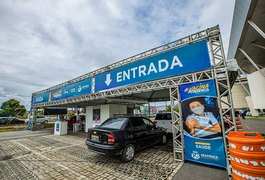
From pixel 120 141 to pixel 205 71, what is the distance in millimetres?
3907

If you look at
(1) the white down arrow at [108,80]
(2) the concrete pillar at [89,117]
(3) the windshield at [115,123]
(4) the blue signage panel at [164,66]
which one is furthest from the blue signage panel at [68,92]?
(3) the windshield at [115,123]

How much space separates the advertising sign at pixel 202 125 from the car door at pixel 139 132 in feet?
5.37

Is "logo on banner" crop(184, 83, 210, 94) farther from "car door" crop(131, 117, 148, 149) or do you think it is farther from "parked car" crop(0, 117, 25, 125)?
"parked car" crop(0, 117, 25, 125)

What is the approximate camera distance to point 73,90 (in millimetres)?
10523

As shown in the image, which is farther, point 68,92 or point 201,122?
point 68,92

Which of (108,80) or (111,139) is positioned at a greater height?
(108,80)

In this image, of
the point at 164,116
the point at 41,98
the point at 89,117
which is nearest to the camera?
the point at 164,116

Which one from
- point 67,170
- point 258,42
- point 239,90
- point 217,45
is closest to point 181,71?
point 217,45

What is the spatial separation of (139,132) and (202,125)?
2359 millimetres

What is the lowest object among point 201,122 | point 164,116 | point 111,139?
point 111,139

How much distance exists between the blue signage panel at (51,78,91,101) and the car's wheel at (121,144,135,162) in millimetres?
5716

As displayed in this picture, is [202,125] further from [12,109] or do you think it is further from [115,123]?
[12,109]

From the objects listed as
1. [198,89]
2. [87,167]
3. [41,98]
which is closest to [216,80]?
[198,89]

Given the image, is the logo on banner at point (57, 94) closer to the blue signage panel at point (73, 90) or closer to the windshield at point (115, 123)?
the blue signage panel at point (73, 90)
